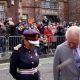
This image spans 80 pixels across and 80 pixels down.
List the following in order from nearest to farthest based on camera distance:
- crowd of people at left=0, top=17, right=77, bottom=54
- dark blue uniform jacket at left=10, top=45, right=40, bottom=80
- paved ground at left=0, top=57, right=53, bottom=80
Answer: dark blue uniform jacket at left=10, top=45, right=40, bottom=80, paved ground at left=0, top=57, right=53, bottom=80, crowd of people at left=0, top=17, right=77, bottom=54

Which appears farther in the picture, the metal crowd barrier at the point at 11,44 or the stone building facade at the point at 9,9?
the stone building facade at the point at 9,9

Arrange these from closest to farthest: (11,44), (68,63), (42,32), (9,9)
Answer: (68,63) → (11,44) → (42,32) → (9,9)

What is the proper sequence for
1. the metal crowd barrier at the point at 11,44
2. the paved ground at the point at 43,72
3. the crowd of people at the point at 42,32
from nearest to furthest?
the paved ground at the point at 43,72 → the metal crowd barrier at the point at 11,44 → the crowd of people at the point at 42,32

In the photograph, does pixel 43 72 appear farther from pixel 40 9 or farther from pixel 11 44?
pixel 40 9

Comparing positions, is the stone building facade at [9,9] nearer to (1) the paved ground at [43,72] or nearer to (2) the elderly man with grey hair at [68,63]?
(1) the paved ground at [43,72]

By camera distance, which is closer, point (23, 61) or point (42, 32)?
point (23, 61)

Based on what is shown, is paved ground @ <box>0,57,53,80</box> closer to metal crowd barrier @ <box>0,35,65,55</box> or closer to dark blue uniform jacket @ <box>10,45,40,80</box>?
metal crowd barrier @ <box>0,35,65,55</box>

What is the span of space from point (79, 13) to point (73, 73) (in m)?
39.6

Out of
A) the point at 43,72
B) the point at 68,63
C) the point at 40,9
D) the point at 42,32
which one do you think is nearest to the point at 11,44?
the point at 42,32

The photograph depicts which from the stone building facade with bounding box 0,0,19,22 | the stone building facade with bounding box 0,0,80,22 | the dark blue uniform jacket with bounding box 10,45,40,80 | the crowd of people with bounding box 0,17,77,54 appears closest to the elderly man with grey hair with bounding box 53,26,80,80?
the dark blue uniform jacket with bounding box 10,45,40,80

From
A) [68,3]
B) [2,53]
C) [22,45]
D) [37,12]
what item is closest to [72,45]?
[22,45]

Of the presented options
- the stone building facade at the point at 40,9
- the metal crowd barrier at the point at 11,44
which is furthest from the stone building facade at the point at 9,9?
the metal crowd barrier at the point at 11,44

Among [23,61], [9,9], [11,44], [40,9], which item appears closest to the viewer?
[23,61]

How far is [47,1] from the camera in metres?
42.1
